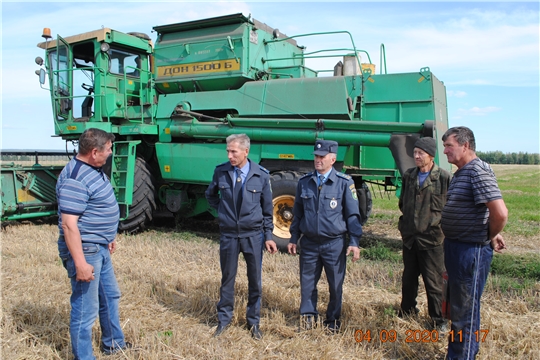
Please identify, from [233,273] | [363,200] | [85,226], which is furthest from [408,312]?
[363,200]

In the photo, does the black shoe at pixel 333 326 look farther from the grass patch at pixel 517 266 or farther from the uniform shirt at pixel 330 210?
the grass patch at pixel 517 266

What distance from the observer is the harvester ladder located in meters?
7.35

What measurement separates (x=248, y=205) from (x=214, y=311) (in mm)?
1139

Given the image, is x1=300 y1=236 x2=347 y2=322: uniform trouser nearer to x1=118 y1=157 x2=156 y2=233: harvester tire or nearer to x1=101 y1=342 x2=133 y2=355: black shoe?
x1=101 y1=342 x2=133 y2=355: black shoe

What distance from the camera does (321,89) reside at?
6.55 metres

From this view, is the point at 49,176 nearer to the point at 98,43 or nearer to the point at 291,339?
the point at 98,43

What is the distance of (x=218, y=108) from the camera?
23.9ft

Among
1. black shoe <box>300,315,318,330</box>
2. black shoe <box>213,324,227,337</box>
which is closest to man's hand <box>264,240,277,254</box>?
black shoe <box>300,315,318,330</box>

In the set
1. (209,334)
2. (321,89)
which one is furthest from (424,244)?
(321,89)

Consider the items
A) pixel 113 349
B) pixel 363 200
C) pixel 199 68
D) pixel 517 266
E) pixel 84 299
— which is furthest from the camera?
pixel 199 68

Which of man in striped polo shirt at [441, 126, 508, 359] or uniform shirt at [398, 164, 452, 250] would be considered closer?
man in striped polo shirt at [441, 126, 508, 359]

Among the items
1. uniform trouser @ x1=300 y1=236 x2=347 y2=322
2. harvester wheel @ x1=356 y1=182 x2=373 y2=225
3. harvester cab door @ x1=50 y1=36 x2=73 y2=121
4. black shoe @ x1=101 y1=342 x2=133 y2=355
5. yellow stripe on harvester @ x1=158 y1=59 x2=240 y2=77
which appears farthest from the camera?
harvester cab door @ x1=50 y1=36 x2=73 y2=121

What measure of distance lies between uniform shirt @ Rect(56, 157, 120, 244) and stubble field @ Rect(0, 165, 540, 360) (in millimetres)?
922

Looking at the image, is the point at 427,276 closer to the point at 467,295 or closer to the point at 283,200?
the point at 467,295
